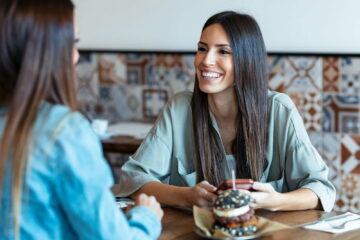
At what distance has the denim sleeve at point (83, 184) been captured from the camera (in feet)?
4.11

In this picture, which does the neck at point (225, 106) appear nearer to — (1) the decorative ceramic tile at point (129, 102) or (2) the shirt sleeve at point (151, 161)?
(2) the shirt sleeve at point (151, 161)

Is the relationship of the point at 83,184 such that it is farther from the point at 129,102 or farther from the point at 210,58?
the point at 129,102

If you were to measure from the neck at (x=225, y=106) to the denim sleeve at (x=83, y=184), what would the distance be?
3.68 feet

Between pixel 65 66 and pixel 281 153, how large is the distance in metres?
1.16

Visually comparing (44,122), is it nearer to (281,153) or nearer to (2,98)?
(2,98)

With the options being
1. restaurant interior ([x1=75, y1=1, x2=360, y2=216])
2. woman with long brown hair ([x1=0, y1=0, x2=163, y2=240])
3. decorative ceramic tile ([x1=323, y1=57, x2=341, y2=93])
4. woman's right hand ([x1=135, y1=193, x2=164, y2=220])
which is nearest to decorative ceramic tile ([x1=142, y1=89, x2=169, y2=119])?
restaurant interior ([x1=75, y1=1, x2=360, y2=216])

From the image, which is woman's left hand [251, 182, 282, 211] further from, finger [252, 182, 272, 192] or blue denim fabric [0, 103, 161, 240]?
blue denim fabric [0, 103, 161, 240]

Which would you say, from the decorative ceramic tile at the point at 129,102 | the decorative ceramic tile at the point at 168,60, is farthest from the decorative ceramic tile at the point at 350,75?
the decorative ceramic tile at the point at 129,102

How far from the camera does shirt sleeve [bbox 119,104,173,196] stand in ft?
7.28

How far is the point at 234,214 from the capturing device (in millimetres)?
1673

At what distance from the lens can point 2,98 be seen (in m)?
1.33

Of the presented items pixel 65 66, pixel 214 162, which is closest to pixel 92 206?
pixel 65 66

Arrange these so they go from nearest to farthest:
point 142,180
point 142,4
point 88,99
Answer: point 142,180, point 142,4, point 88,99

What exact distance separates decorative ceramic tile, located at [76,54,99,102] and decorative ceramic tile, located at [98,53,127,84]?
49 mm
